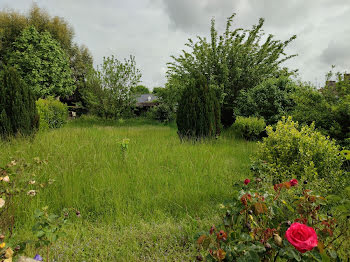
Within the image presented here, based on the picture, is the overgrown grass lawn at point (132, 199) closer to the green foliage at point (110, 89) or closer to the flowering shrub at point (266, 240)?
the flowering shrub at point (266, 240)

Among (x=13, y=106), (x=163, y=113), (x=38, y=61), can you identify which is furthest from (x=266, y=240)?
(x=38, y=61)

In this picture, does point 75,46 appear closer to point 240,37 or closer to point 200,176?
point 240,37

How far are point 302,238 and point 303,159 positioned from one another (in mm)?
3126

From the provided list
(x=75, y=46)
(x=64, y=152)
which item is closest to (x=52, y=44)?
(x=75, y=46)

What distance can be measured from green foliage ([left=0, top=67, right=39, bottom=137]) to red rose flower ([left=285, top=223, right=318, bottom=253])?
753 centimetres

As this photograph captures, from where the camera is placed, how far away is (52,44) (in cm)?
1916

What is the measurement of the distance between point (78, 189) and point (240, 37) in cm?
1258

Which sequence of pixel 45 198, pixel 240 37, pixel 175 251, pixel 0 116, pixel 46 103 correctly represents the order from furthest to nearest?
1. pixel 240 37
2. pixel 46 103
3. pixel 0 116
4. pixel 45 198
5. pixel 175 251

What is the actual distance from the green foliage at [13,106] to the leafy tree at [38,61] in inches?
537

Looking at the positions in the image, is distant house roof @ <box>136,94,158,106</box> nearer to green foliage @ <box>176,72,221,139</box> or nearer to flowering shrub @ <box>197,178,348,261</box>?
green foliage @ <box>176,72,221,139</box>

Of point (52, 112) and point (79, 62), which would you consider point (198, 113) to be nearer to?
point (52, 112)

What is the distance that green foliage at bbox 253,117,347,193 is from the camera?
3559 mm

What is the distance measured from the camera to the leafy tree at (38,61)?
18.0 metres

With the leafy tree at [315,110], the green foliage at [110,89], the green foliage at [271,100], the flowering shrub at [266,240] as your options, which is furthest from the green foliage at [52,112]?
the leafy tree at [315,110]
